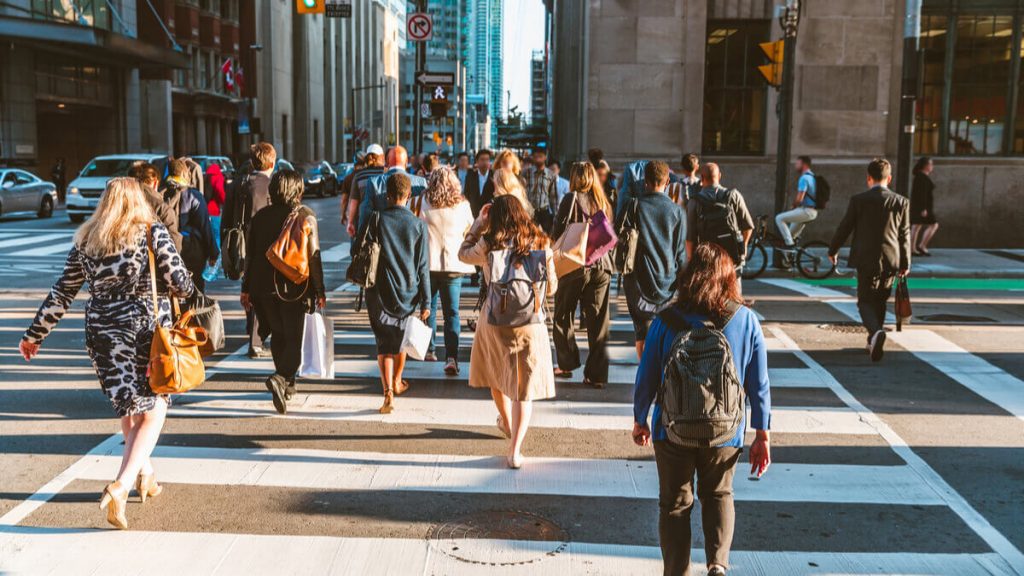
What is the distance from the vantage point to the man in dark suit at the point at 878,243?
31.1 feet

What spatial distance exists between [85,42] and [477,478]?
37.2m

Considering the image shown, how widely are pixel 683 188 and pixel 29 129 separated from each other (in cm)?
3387

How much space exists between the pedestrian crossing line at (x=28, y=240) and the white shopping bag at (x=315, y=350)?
14.8 metres

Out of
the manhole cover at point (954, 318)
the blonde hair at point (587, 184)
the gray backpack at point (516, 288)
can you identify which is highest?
the blonde hair at point (587, 184)

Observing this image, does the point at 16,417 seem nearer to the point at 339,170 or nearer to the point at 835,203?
the point at 835,203

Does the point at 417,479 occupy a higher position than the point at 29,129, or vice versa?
the point at 29,129

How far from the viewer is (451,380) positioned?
8.72 metres

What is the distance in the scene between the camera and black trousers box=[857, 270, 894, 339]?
962 centimetres

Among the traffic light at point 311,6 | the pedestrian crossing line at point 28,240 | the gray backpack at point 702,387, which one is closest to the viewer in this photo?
the gray backpack at point 702,387

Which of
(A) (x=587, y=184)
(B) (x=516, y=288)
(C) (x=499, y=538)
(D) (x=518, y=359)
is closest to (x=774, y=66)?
(A) (x=587, y=184)

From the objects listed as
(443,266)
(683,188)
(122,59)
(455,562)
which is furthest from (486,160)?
(122,59)

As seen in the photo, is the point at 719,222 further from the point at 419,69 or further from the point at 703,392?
the point at 419,69

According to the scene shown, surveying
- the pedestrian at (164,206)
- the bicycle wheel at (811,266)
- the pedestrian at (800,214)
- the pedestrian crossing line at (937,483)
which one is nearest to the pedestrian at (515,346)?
the pedestrian crossing line at (937,483)

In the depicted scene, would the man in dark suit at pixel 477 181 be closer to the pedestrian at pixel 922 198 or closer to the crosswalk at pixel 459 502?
the crosswalk at pixel 459 502
